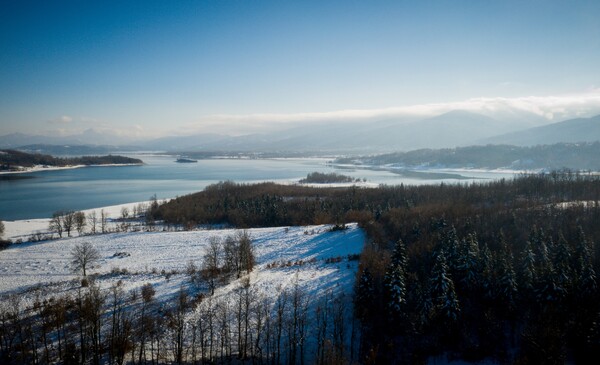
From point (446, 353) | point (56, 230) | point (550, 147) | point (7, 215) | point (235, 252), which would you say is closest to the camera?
point (446, 353)

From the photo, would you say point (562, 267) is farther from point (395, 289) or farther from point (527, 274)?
point (395, 289)

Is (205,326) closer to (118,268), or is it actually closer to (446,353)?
(446,353)

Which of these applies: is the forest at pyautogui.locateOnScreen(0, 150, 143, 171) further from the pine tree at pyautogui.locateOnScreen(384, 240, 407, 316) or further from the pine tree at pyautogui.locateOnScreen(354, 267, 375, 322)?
the pine tree at pyautogui.locateOnScreen(384, 240, 407, 316)

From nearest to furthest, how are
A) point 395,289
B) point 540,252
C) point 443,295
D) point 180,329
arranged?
point 180,329 < point 443,295 < point 395,289 < point 540,252

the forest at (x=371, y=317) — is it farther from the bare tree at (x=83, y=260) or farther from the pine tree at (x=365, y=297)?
the bare tree at (x=83, y=260)

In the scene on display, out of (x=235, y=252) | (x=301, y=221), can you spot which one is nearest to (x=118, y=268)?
(x=235, y=252)

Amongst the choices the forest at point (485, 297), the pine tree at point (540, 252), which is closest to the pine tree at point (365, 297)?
the forest at point (485, 297)

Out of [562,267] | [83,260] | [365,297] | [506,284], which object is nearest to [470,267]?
[506,284]
